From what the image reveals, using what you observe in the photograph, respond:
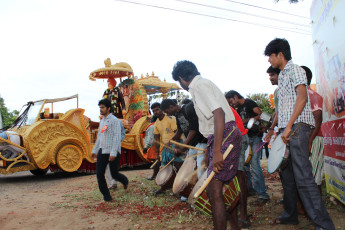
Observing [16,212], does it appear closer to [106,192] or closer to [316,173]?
[106,192]

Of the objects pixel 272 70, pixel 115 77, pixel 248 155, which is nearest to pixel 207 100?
pixel 272 70

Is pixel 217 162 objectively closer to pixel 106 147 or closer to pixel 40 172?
pixel 106 147

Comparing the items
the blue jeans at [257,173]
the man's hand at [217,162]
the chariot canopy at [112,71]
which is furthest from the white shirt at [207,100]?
the chariot canopy at [112,71]

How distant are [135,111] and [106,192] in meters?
6.16

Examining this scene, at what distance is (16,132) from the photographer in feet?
29.1

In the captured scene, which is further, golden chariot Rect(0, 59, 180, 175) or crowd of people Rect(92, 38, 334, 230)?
golden chariot Rect(0, 59, 180, 175)

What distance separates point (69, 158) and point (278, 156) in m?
7.10

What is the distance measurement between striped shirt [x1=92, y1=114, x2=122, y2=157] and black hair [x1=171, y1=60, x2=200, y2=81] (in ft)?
9.36

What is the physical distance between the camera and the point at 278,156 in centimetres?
308

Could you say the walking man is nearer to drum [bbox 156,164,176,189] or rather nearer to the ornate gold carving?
drum [bbox 156,164,176,189]

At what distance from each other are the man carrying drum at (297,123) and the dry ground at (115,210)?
723mm

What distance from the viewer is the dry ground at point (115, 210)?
13.0 feet

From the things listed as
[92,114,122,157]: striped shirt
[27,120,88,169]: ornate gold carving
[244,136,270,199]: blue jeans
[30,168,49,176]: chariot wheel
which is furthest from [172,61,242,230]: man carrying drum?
[30,168,49,176]: chariot wheel

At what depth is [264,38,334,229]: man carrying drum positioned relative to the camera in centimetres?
284
